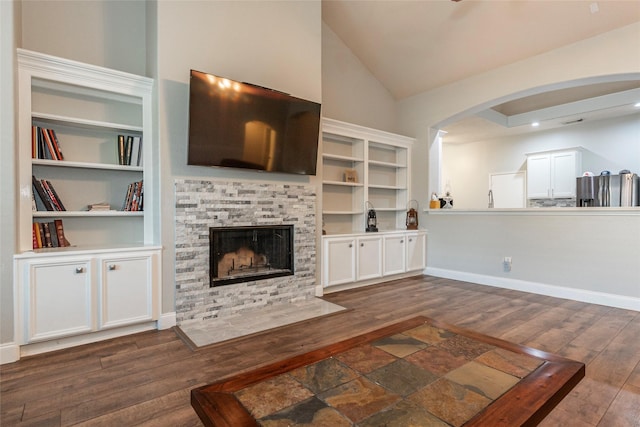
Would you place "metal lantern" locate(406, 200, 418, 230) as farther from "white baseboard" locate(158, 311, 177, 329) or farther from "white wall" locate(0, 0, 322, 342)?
"white baseboard" locate(158, 311, 177, 329)

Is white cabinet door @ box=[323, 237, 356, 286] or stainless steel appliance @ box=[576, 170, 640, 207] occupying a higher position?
stainless steel appliance @ box=[576, 170, 640, 207]

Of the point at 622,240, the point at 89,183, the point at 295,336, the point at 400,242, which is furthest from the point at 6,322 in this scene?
the point at 622,240

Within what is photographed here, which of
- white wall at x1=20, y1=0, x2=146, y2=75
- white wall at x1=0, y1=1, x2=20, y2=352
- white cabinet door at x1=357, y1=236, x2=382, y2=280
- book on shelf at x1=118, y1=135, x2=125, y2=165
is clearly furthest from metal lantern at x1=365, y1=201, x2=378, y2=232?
white wall at x1=0, y1=1, x2=20, y2=352

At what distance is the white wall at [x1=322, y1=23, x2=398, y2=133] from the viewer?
5121 mm

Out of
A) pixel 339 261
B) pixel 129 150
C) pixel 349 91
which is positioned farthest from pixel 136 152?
pixel 349 91

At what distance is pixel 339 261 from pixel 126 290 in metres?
2.53

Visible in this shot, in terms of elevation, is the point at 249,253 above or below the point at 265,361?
above

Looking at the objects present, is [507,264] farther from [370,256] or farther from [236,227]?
[236,227]

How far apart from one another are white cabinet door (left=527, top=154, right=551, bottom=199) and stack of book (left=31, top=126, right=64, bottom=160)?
808 cm

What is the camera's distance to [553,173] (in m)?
6.82

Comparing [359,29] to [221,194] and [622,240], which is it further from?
[622,240]

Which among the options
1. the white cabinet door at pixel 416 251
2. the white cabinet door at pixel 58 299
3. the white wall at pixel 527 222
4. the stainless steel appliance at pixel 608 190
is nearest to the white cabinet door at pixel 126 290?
the white cabinet door at pixel 58 299

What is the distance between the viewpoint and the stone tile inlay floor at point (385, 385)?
1174 mm

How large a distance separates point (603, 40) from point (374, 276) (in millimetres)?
4027
